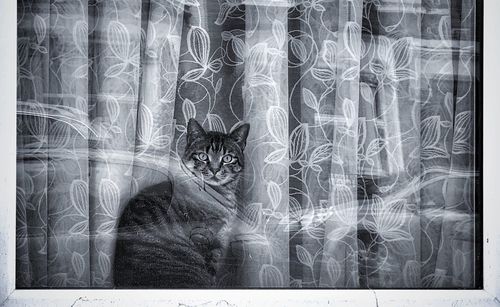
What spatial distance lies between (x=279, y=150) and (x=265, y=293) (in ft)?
1.40

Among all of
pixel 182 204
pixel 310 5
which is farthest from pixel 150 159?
pixel 310 5

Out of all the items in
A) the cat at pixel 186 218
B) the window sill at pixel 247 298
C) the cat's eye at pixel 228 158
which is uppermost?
the cat's eye at pixel 228 158

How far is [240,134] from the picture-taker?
1.29 meters

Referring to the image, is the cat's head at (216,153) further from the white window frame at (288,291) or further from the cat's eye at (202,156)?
the white window frame at (288,291)

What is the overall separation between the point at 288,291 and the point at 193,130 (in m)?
0.56

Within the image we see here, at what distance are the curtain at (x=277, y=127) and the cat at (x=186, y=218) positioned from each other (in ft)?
0.12

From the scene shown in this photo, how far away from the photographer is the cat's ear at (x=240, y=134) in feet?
4.22

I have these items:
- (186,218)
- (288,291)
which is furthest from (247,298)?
(186,218)

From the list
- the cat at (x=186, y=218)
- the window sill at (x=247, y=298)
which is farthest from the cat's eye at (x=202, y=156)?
the window sill at (x=247, y=298)

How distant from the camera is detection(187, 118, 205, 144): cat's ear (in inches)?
50.5

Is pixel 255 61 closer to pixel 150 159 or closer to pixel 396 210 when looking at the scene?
pixel 150 159

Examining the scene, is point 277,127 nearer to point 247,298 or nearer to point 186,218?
point 186,218

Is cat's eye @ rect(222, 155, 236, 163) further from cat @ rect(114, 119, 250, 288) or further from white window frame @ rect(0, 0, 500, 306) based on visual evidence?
white window frame @ rect(0, 0, 500, 306)

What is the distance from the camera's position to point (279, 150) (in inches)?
50.6
